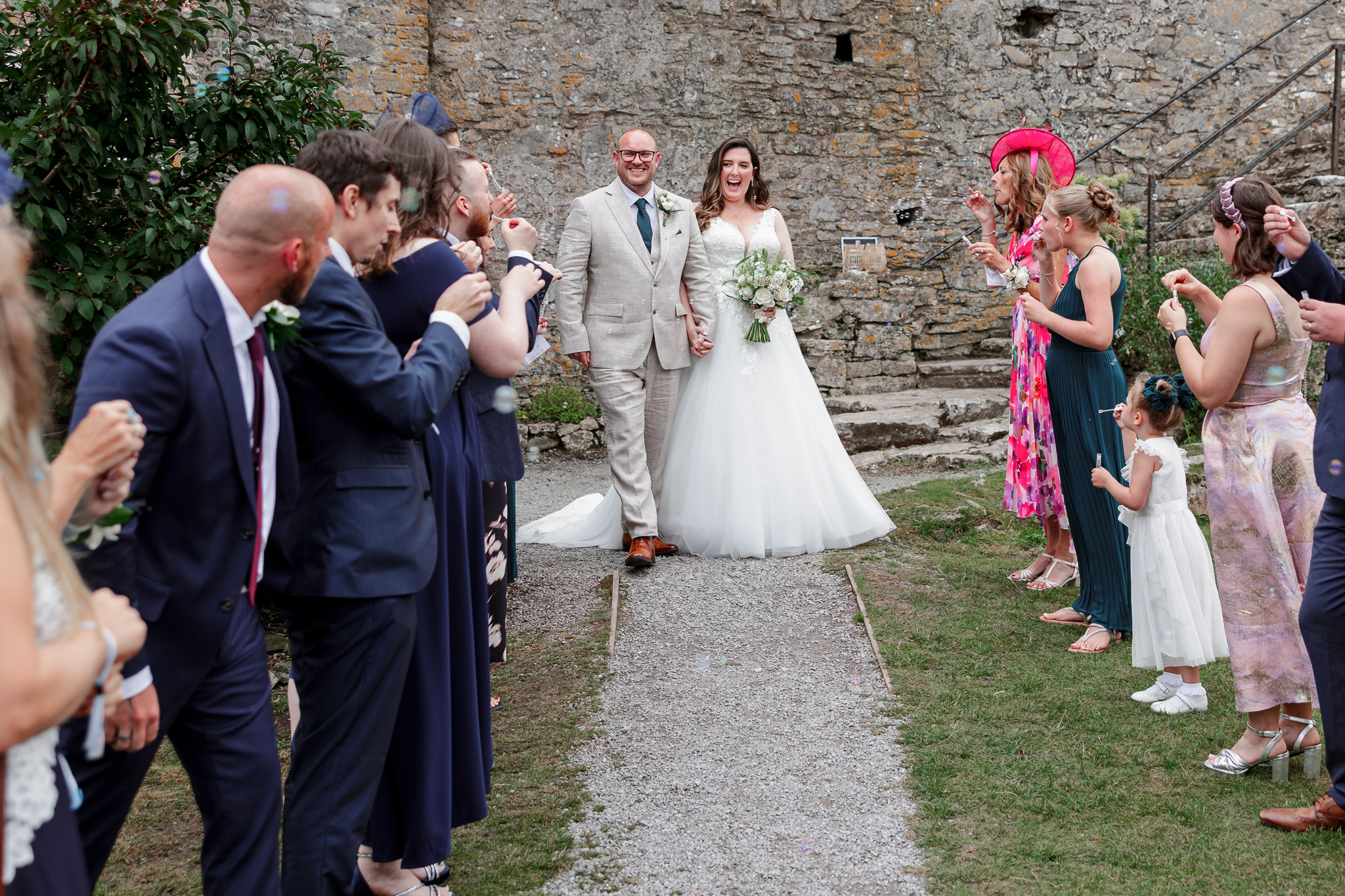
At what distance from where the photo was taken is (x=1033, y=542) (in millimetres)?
6742

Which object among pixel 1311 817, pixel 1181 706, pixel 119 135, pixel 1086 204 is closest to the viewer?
pixel 1311 817

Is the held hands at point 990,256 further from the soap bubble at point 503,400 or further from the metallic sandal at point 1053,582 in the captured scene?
the soap bubble at point 503,400

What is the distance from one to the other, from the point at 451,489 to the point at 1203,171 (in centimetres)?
1131

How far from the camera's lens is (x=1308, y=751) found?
363 centimetres

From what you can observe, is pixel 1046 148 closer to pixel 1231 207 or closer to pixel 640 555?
pixel 1231 207

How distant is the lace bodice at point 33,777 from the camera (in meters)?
1.39

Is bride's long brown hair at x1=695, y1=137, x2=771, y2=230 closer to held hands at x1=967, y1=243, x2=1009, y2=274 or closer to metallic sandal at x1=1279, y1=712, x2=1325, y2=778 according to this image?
held hands at x1=967, y1=243, x2=1009, y2=274

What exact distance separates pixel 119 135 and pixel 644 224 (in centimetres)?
295

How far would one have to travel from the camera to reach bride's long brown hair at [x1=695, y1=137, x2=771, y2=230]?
6.80 meters

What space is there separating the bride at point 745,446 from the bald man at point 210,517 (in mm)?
4267

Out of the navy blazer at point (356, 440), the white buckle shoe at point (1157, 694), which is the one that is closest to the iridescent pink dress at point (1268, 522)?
the white buckle shoe at point (1157, 694)

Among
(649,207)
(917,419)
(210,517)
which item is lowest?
(917,419)

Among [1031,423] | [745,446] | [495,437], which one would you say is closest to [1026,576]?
[1031,423]

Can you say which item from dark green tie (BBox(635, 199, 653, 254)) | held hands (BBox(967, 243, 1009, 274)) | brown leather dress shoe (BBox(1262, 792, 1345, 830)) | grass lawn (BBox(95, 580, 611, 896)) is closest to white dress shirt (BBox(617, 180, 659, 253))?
dark green tie (BBox(635, 199, 653, 254))
